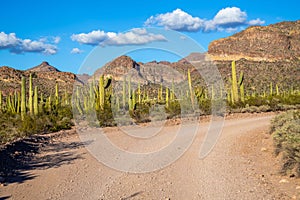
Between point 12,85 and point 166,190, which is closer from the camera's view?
point 166,190

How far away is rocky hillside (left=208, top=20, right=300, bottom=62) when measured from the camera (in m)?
86.0

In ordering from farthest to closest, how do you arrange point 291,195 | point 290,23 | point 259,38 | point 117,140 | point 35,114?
point 290,23, point 259,38, point 35,114, point 117,140, point 291,195

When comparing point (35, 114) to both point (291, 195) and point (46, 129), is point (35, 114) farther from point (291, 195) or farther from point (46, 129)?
point (291, 195)

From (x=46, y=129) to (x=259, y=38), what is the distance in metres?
95.9

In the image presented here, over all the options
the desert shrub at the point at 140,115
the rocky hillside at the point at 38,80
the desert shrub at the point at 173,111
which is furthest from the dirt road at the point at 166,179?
the rocky hillside at the point at 38,80

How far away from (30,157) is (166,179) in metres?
4.17

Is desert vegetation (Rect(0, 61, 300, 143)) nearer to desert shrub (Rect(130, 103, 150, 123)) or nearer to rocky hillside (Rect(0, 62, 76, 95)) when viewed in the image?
desert shrub (Rect(130, 103, 150, 123))

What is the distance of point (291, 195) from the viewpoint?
5.49 meters

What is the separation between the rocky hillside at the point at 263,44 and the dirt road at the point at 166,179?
76.2 meters

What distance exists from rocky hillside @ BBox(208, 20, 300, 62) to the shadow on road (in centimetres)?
7548

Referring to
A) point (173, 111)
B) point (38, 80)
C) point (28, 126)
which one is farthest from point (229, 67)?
point (28, 126)

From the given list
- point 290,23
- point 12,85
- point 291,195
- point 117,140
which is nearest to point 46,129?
point 117,140

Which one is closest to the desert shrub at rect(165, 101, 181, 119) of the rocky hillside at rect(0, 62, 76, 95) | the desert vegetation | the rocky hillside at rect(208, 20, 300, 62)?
the desert vegetation

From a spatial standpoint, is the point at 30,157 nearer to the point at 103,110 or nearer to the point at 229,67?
the point at 103,110
